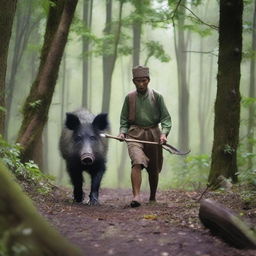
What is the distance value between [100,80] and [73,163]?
3673 cm

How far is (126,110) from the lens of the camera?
334 inches

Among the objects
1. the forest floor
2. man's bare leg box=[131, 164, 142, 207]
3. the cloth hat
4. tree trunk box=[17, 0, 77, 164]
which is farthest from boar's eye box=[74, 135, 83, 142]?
tree trunk box=[17, 0, 77, 164]

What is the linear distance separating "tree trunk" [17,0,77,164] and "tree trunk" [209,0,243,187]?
377 cm

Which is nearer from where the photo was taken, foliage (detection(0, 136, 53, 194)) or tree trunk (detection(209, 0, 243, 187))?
foliage (detection(0, 136, 53, 194))

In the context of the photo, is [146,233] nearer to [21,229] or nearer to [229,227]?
[229,227]

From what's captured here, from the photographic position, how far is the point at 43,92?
34.9 feet

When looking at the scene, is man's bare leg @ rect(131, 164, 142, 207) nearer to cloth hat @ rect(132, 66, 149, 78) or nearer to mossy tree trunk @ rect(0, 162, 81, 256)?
cloth hat @ rect(132, 66, 149, 78)

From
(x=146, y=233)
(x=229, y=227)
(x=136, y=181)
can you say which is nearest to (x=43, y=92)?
(x=136, y=181)

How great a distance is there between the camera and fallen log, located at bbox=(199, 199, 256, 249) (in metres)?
4.35

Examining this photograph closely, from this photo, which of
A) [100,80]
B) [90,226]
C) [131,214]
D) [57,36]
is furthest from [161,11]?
[100,80]

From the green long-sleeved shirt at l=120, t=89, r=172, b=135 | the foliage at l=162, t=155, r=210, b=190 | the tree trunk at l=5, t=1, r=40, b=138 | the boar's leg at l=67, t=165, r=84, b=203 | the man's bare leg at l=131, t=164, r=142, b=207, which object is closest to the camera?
the man's bare leg at l=131, t=164, r=142, b=207

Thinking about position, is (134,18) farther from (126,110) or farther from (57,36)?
(126,110)

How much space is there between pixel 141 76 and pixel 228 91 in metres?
2.16

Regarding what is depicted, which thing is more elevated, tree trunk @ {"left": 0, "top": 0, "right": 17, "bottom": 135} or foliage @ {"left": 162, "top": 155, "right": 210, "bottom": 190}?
tree trunk @ {"left": 0, "top": 0, "right": 17, "bottom": 135}
